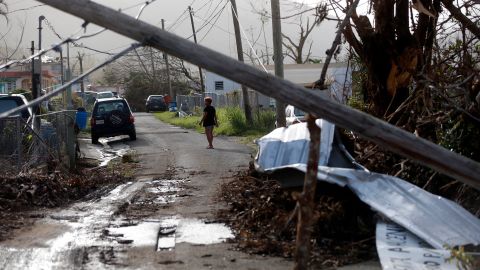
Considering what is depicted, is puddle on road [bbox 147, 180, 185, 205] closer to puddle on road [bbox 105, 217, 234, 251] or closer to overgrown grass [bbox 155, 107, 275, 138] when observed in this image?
puddle on road [bbox 105, 217, 234, 251]

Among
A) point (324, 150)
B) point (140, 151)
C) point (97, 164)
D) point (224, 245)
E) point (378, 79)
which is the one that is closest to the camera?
point (224, 245)

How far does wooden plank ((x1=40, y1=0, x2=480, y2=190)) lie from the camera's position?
5969 mm

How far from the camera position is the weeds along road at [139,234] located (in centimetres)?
727

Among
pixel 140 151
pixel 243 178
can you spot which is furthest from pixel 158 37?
pixel 140 151

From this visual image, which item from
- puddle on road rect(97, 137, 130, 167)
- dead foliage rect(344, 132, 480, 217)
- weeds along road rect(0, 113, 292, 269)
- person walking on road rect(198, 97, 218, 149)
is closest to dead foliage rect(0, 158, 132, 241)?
weeds along road rect(0, 113, 292, 269)

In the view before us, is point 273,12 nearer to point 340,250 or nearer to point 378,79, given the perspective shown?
point 378,79

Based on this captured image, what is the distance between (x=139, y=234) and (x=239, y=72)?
326cm

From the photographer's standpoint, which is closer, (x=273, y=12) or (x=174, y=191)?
(x=174, y=191)

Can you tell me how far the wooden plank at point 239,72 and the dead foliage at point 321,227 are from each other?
1227mm

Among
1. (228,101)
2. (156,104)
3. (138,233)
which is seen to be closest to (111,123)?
(228,101)

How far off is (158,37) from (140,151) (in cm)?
1636

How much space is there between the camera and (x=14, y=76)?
188 ft

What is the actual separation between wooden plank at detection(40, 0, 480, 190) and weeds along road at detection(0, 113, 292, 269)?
1731 millimetres

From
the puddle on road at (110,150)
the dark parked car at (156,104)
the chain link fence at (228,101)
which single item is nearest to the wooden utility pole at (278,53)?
the puddle on road at (110,150)
